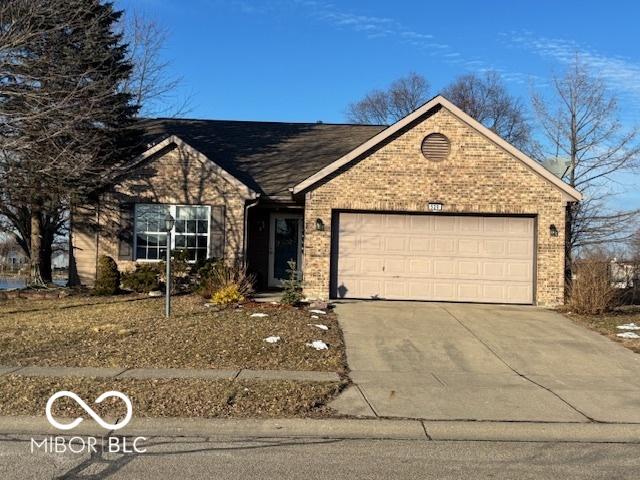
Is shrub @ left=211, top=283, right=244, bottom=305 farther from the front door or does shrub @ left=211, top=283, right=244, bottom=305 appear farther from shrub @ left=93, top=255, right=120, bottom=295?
the front door

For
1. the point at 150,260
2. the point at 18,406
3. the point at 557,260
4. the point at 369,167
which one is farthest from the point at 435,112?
the point at 18,406

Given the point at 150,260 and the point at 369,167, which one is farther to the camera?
the point at 150,260

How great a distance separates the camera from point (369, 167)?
15.3 metres

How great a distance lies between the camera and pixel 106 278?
15383mm

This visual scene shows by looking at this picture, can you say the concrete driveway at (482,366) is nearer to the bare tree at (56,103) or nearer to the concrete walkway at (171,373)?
the concrete walkway at (171,373)

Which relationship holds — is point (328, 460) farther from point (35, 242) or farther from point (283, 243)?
point (35, 242)

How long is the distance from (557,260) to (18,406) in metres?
12.3

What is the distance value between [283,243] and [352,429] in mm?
11642

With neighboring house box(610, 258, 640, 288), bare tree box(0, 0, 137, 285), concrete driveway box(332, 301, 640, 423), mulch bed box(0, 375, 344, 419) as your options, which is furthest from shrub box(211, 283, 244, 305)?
neighboring house box(610, 258, 640, 288)

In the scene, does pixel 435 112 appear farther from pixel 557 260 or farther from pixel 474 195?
pixel 557 260

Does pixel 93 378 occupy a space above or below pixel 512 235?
below

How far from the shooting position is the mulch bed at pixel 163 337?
9.26 m

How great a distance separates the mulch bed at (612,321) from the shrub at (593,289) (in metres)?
0.22

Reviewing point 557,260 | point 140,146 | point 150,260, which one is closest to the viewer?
point 557,260
